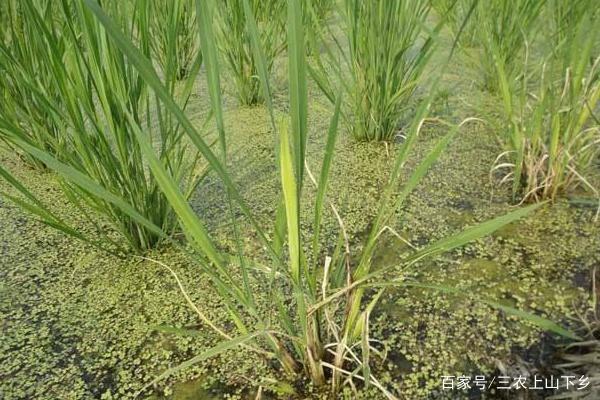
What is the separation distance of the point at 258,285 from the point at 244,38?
1023 mm

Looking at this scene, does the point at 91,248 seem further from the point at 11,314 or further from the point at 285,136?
the point at 285,136

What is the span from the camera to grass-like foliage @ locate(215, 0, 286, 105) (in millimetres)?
1511

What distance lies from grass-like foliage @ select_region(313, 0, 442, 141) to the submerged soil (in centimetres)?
15

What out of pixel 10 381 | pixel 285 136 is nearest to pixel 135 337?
pixel 10 381

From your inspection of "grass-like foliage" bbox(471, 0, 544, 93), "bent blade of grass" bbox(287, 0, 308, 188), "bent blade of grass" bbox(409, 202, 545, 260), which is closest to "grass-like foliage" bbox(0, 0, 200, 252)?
"bent blade of grass" bbox(287, 0, 308, 188)

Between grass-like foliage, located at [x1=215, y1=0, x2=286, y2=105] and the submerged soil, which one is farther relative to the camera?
grass-like foliage, located at [x1=215, y1=0, x2=286, y2=105]

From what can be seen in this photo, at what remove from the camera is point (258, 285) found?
0.86 m

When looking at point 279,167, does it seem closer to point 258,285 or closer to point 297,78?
point 297,78

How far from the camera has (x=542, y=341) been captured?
752 mm

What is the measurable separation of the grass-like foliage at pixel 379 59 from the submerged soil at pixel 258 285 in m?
0.15

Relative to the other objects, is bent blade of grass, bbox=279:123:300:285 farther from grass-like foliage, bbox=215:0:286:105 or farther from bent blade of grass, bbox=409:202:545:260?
grass-like foliage, bbox=215:0:286:105

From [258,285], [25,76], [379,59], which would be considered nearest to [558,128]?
[379,59]

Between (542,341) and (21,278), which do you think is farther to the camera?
(21,278)

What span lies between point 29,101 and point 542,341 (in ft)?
3.69
